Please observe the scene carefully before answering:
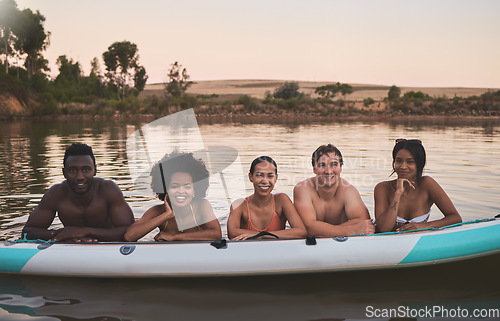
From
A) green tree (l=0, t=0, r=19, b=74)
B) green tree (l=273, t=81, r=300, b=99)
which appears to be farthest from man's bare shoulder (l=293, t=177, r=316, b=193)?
green tree (l=273, t=81, r=300, b=99)

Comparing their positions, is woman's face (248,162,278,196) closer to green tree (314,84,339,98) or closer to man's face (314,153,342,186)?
man's face (314,153,342,186)

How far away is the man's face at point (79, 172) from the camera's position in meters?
4.68

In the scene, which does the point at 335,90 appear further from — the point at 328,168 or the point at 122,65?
the point at 328,168

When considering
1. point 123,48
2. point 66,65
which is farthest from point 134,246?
point 66,65

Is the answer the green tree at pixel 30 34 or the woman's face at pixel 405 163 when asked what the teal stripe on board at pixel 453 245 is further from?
the green tree at pixel 30 34

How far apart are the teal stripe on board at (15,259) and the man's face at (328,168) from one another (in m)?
2.79

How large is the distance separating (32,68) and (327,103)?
38564 mm

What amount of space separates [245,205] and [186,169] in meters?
0.70

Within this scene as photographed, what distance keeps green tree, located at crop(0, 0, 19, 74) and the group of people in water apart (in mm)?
58762

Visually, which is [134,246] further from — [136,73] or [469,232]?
[136,73]

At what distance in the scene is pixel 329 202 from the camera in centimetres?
505

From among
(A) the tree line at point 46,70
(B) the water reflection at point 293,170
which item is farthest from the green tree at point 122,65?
(B) the water reflection at point 293,170

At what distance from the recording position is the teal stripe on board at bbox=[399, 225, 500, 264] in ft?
14.6

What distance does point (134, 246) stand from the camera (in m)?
4.45
